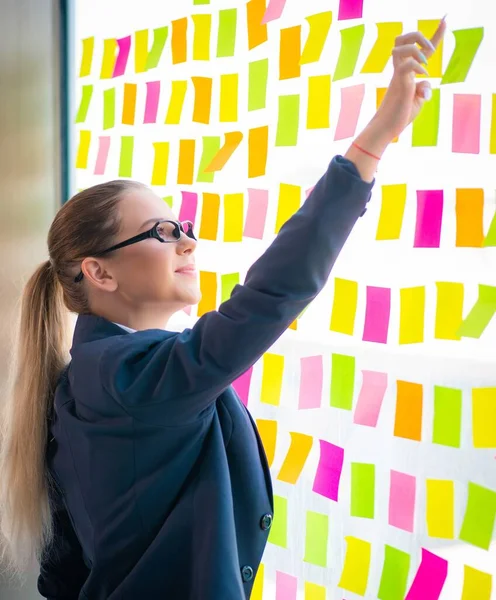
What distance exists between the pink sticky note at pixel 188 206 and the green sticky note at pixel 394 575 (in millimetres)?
815

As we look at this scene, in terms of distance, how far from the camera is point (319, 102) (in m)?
1.29

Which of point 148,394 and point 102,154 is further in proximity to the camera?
point 102,154

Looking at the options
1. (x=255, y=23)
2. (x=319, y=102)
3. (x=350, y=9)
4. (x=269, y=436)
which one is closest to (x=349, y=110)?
(x=319, y=102)

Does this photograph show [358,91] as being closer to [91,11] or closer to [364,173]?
[364,173]

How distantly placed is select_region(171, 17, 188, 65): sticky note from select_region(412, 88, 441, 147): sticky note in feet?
2.05

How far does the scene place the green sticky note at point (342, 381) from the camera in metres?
1.26

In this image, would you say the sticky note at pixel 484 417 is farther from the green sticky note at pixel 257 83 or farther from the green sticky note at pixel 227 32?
the green sticky note at pixel 227 32

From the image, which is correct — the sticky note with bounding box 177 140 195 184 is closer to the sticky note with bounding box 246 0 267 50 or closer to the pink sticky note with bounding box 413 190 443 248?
the sticky note with bounding box 246 0 267 50

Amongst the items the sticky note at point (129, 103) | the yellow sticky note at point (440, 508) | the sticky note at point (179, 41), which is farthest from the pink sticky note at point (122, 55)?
the yellow sticky note at point (440, 508)

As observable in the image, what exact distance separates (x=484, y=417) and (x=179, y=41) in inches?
42.1

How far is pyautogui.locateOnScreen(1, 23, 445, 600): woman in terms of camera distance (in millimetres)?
826

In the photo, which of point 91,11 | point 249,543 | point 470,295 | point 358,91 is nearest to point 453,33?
point 358,91

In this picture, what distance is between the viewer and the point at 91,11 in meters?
1.73

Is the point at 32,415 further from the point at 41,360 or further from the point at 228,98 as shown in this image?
the point at 228,98
